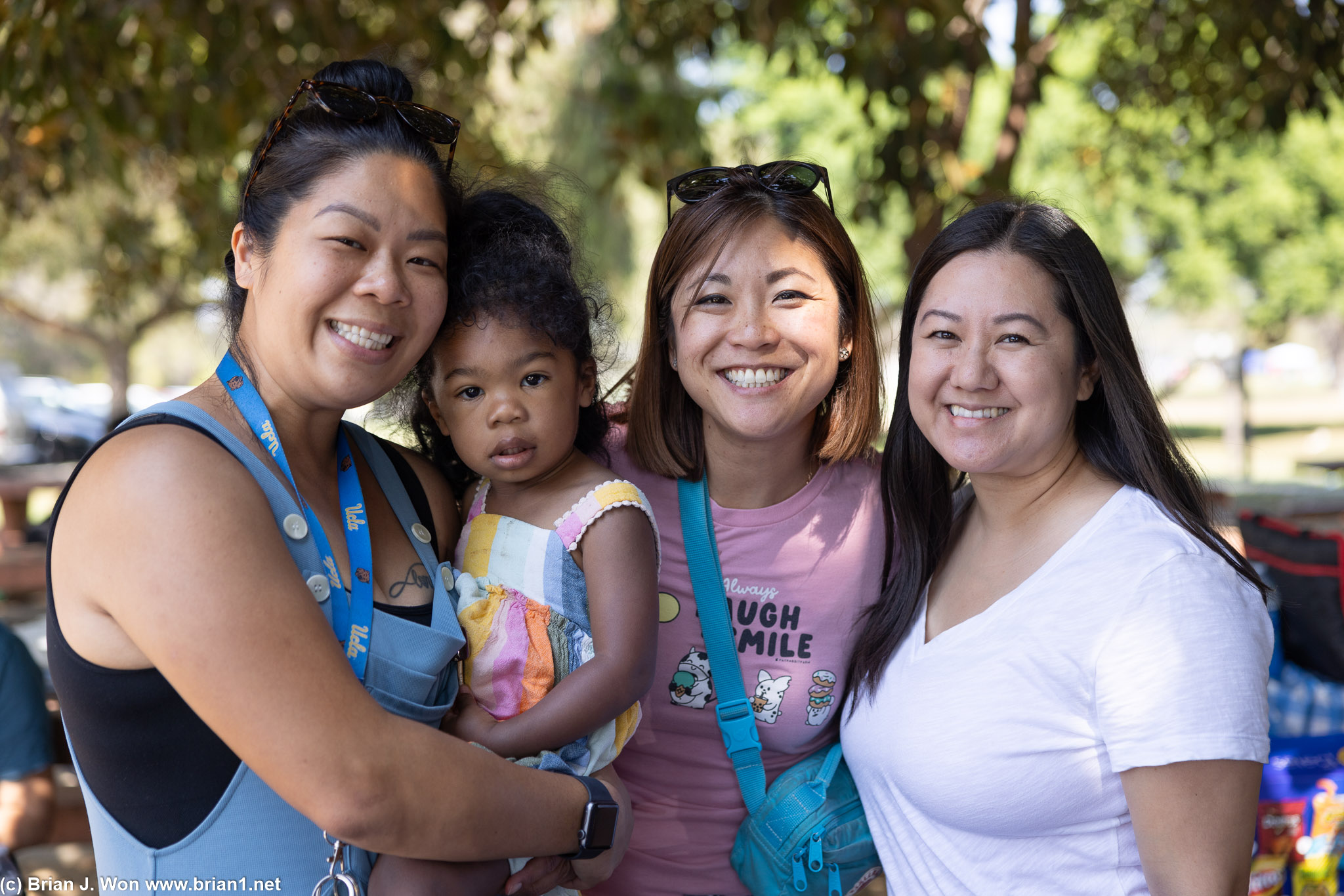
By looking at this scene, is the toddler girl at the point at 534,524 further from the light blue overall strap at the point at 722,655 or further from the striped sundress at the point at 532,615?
the light blue overall strap at the point at 722,655

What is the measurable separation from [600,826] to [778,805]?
545mm

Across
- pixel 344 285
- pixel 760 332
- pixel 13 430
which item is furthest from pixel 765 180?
pixel 13 430

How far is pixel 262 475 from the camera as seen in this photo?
1.61 meters

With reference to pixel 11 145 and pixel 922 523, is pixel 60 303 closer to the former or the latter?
pixel 11 145

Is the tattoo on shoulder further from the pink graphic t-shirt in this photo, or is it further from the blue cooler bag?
the blue cooler bag

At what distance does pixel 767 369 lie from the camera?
233cm

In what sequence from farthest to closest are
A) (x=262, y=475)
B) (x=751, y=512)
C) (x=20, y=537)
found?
(x=20, y=537)
(x=751, y=512)
(x=262, y=475)

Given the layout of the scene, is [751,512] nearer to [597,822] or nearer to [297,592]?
[597,822]

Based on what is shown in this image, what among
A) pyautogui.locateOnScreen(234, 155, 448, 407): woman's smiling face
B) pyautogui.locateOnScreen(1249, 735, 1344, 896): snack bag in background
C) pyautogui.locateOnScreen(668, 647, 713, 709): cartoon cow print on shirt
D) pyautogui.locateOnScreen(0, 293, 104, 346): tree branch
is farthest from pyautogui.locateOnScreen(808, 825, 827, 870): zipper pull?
pyautogui.locateOnScreen(0, 293, 104, 346): tree branch

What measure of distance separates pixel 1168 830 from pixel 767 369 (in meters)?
1.20

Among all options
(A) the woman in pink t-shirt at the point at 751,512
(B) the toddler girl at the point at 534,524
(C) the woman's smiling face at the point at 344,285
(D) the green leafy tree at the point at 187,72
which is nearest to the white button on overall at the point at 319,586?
(C) the woman's smiling face at the point at 344,285

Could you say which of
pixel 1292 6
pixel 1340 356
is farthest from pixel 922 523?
pixel 1340 356

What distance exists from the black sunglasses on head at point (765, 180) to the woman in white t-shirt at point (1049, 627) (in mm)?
357

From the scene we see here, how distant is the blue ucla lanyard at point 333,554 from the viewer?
5.53 feet
